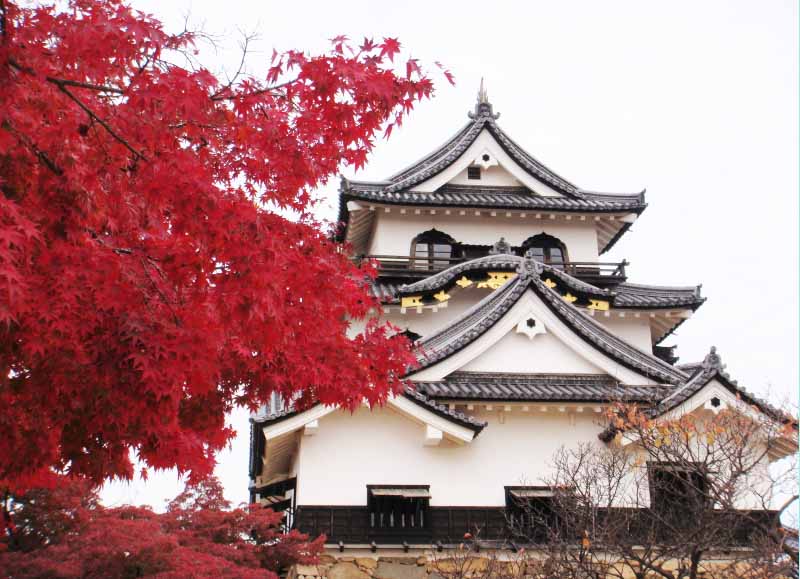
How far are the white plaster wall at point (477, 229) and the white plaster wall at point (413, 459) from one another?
717 centimetres

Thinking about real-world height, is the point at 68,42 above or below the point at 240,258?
above

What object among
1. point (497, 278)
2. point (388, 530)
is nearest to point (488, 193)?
point (497, 278)

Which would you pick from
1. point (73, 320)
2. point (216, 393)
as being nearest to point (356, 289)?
point (216, 393)

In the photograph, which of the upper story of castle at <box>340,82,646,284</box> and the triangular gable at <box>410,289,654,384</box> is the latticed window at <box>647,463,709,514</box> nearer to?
the triangular gable at <box>410,289,654,384</box>

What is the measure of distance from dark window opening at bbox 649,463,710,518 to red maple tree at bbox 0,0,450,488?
515 centimetres

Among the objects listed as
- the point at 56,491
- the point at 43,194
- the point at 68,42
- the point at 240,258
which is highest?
the point at 68,42

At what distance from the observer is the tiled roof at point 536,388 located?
44.3 feet

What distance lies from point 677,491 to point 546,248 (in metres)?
10.5

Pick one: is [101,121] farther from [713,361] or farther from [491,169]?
[491,169]

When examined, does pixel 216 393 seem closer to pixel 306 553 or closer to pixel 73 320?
pixel 73 320

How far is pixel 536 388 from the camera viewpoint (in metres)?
13.9

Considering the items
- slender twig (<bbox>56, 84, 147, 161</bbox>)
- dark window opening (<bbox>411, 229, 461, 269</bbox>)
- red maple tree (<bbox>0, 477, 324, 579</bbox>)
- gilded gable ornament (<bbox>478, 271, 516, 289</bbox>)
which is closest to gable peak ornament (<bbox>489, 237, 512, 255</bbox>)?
gilded gable ornament (<bbox>478, 271, 516, 289</bbox>)

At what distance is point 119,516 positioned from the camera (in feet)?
54.0

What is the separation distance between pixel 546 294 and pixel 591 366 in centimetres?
155
